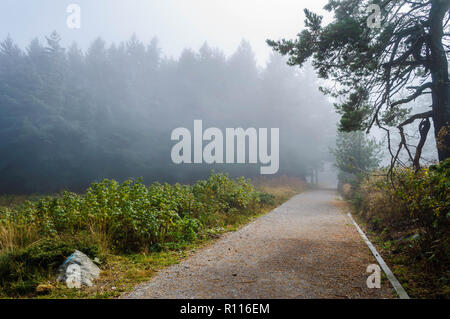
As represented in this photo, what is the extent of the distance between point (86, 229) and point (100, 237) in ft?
1.46

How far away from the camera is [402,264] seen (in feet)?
13.6

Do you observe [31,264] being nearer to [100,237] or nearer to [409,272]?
[100,237]

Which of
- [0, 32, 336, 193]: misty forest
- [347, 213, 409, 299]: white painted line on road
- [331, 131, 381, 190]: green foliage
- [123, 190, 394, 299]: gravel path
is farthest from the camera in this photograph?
[0, 32, 336, 193]: misty forest

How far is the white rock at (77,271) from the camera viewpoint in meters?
3.29

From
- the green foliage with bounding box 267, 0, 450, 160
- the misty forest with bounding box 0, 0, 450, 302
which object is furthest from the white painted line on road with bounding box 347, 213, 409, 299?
the green foliage with bounding box 267, 0, 450, 160

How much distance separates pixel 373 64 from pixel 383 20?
114 centimetres

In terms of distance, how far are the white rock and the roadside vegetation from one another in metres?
0.10

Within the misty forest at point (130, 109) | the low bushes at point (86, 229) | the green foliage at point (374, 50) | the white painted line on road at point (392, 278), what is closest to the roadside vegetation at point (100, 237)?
the low bushes at point (86, 229)

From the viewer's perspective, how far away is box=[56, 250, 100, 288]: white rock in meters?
3.29

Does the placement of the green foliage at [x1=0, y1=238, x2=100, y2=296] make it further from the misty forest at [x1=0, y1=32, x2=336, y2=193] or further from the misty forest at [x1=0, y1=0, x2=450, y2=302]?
the misty forest at [x1=0, y1=32, x2=336, y2=193]

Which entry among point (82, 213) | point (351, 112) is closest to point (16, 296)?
point (82, 213)

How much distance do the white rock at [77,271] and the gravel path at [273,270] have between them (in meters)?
0.79

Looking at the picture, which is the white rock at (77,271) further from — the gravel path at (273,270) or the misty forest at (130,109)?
the misty forest at (130,109)

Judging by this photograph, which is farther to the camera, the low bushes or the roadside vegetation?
the low bushes
